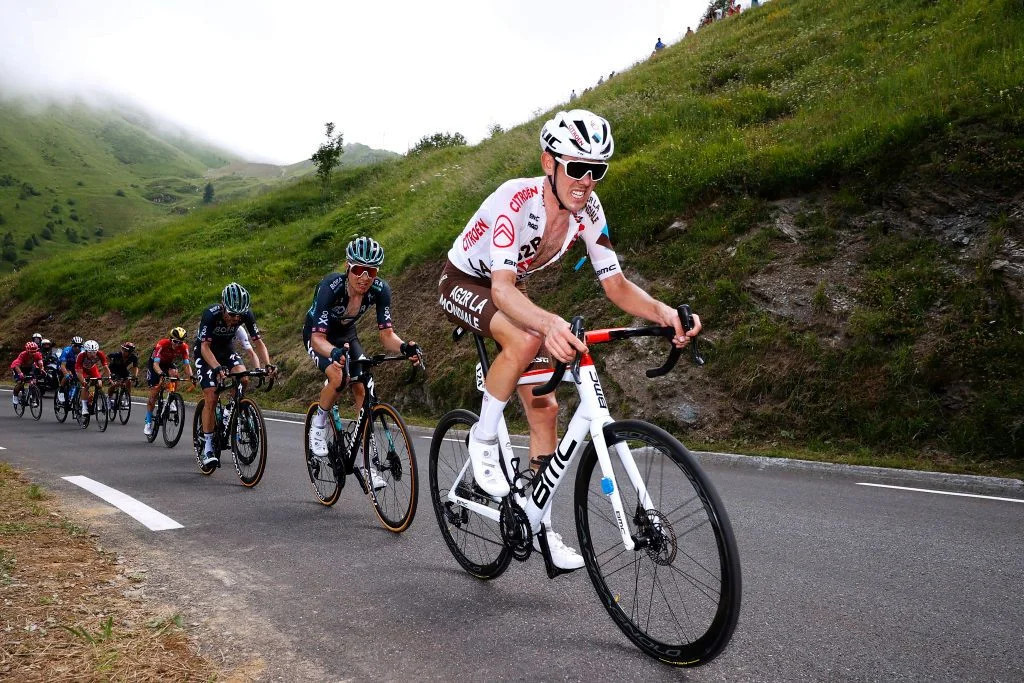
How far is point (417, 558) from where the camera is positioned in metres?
4.88

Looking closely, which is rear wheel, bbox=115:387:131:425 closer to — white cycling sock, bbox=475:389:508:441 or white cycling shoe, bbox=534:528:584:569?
white cycling sock, bbox=475:389:508:441

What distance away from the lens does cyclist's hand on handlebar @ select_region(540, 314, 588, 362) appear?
9.59 ft

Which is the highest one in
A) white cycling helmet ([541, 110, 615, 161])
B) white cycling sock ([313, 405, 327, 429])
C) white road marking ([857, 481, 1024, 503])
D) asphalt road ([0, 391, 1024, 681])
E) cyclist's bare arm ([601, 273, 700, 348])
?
white cycling helmet ([541, 110, 615, 161])

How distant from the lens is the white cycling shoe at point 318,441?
21.4 ft

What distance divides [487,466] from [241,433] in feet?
16.0

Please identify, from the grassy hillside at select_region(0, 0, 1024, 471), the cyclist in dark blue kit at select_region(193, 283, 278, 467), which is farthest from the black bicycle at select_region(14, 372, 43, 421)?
the cyclist in dark blue kit at select_region(193, 283, 278, 467)

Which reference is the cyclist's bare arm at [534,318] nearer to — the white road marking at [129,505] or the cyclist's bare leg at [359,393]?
the cyclist's bare leg at [359,393]

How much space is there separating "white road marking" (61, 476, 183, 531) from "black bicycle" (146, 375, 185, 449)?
3220 mm

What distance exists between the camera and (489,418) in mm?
3904

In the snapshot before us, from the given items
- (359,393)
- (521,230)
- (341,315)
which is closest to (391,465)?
(359,393)

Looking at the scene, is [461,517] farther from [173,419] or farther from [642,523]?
[173,419]

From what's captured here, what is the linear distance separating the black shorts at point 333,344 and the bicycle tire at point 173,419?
220 inches

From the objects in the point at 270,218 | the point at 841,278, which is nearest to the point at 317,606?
the point at 841,278

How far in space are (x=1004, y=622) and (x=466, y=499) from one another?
282 centimetres
